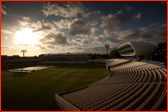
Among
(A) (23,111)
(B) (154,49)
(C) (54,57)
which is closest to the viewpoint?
(A) (23,111)

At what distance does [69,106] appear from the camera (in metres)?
8.01

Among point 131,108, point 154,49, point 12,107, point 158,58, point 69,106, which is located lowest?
point 12,107

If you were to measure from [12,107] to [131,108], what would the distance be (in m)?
14.6

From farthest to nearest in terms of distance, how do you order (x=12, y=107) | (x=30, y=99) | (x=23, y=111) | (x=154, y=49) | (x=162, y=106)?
(x=154, y=49) → (x=30, y=99) → (x=12, y=107) → (x=23, y=111) → (x=162, y=106)

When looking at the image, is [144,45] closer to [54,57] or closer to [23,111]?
[23,111]

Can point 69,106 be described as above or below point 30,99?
above

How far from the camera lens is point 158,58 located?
4581cm

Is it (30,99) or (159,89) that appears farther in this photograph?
(30,99)

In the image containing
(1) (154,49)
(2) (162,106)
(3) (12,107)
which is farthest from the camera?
(1) (154,49)

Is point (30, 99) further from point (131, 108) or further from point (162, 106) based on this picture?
point (162, 106)

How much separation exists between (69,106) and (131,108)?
5938mm

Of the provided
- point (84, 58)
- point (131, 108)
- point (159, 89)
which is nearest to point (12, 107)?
point (131, 108)

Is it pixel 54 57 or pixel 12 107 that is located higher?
pixel 54 57

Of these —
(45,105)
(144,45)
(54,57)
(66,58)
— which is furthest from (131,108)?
(54,57)
